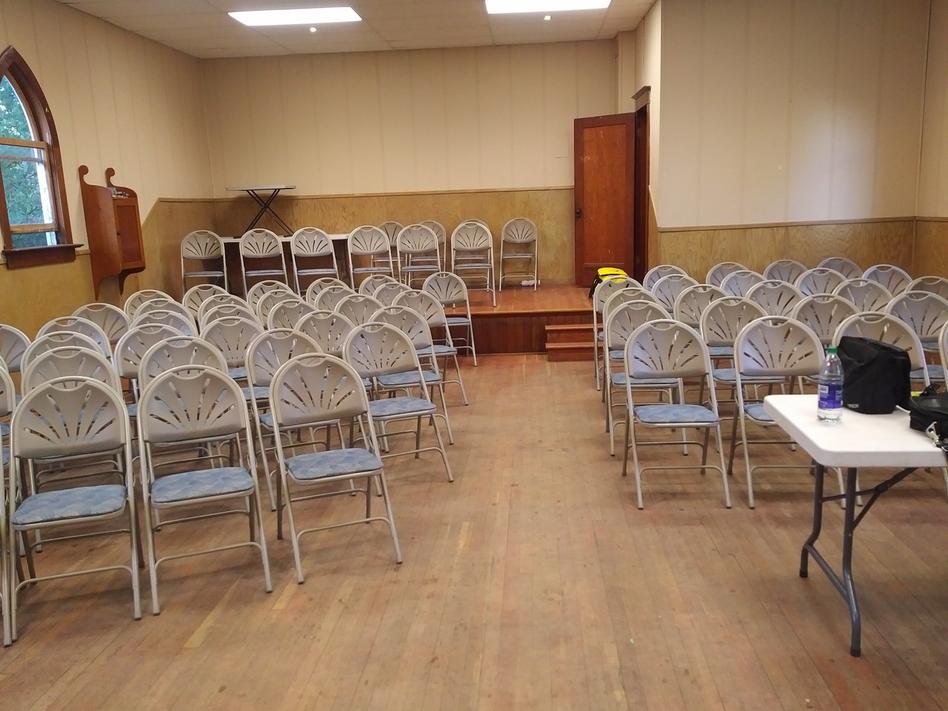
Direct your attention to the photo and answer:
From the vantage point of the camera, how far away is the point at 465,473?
488cm

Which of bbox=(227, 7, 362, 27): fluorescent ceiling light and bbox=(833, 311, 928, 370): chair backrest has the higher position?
bbox=(227, 7, 362, 27): fluorescent ceiling light

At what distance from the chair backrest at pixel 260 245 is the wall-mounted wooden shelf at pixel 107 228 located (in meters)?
1.66

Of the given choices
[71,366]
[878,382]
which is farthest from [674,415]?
[71,366]

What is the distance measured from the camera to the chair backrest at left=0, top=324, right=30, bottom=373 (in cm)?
537

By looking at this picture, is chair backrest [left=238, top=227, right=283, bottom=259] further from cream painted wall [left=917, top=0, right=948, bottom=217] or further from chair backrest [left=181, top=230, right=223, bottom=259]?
cream painted wall [left=917, top=0, right=948, bottom=217]

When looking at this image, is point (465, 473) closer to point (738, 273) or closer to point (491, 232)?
point (738, 273)

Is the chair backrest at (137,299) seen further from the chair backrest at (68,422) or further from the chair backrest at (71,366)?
the chair backrest at (68,422)

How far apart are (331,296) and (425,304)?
3.17 feet

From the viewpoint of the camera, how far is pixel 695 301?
19.5ft

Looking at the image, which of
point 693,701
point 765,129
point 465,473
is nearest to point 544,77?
point 765,129

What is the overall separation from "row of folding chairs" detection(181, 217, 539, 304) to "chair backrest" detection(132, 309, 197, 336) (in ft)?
13.4

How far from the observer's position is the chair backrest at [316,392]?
12.2 feet

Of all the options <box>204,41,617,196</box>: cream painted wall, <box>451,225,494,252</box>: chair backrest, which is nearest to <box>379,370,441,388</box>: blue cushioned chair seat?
<box>451,225,494,252</box>: chair backrest

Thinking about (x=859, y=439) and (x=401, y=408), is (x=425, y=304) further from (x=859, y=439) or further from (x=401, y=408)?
(x=859, y=439)
